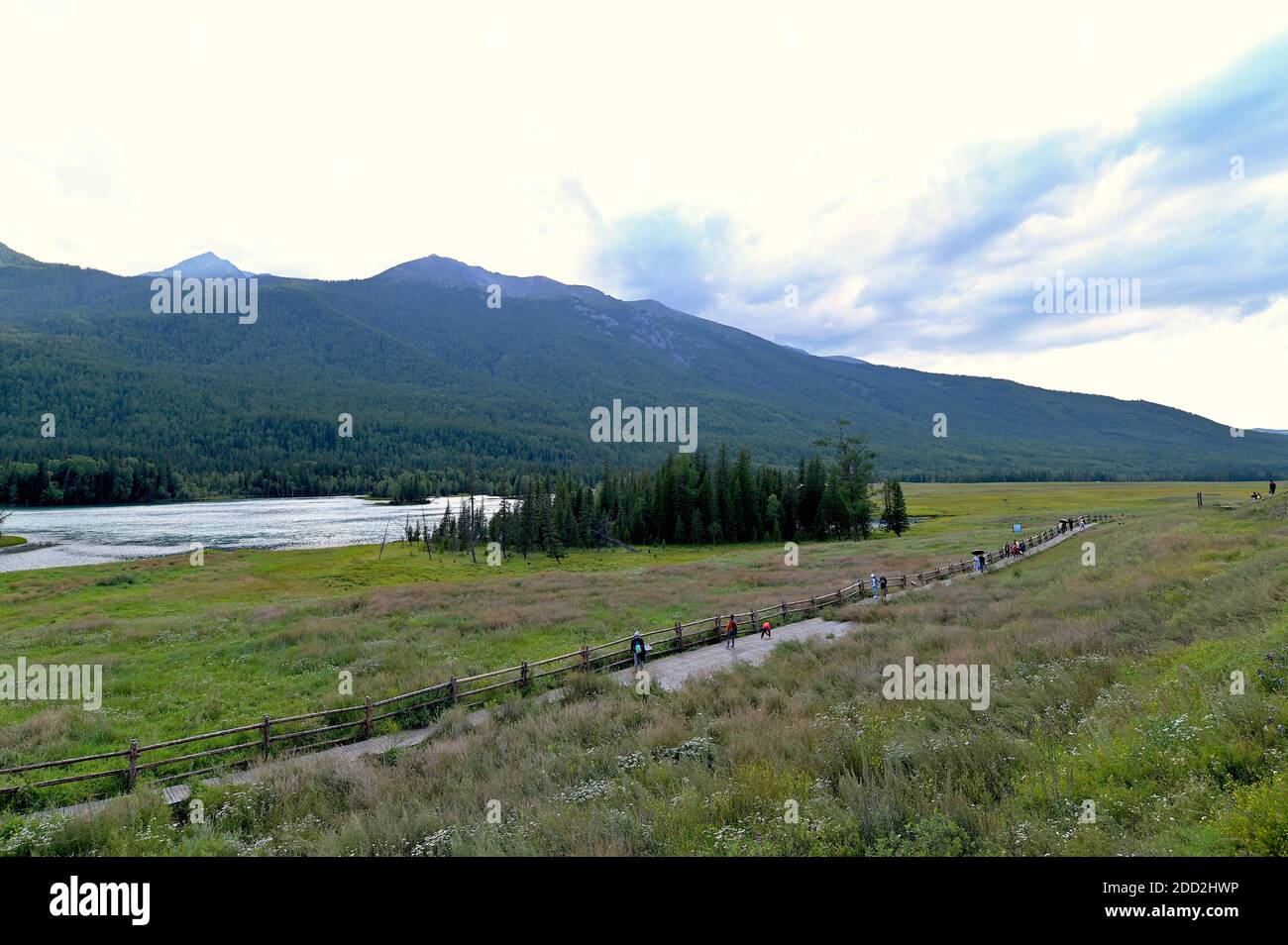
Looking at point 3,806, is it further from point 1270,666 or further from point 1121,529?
point 1121,529

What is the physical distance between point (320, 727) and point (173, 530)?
398 feet

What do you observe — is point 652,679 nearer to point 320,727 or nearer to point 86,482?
point 320,727

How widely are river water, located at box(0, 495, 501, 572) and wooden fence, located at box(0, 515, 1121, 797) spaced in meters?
77.4

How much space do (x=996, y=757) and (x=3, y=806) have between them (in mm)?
17990

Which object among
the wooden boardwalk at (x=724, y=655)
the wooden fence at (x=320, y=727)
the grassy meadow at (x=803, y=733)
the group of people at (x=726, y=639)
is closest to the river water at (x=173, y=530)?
the grassy meadow at (x=803, y=733)

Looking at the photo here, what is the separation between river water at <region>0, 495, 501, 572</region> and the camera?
259ft

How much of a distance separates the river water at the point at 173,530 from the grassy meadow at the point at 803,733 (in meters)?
63.6

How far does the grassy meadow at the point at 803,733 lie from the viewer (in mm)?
7258

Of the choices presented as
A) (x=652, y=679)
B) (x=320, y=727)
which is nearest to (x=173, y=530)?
(x=320, y=727)

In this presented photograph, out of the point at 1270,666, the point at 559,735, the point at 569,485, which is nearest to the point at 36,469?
the point at 569,485

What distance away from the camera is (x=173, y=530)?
108 metres

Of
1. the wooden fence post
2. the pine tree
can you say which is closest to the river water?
the wooden fence post

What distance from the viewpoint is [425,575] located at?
6156cm

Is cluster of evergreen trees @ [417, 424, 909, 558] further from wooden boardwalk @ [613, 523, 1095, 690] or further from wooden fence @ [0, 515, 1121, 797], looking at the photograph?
wooden fence @ [0, 515, 1121, 797]
